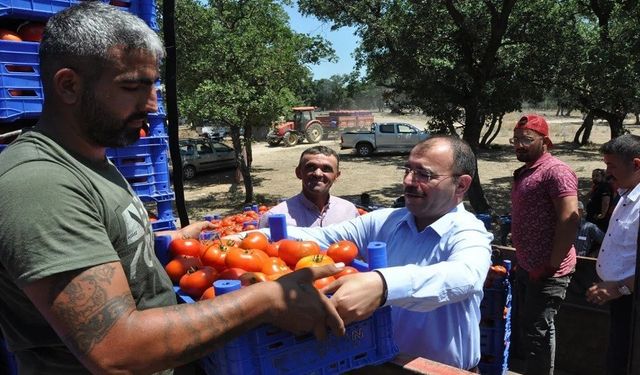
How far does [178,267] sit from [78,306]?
762 millimetres

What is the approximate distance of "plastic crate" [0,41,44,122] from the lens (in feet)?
8.11

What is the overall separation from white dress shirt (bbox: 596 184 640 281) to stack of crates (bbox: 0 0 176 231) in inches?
122

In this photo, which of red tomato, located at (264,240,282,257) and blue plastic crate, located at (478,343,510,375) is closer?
red tomato, located at (264,240,282,257)

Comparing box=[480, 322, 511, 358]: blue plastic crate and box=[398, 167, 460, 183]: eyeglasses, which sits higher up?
box=[398, 167, 460, 183]: eyeglasses

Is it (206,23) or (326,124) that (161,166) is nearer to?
(206,23)

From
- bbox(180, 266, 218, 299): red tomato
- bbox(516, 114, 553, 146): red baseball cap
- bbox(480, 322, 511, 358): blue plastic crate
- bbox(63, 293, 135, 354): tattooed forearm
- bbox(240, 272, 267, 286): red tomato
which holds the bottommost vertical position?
bbox(480, 322, 511, 358): blue plastic crate

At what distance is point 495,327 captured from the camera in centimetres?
322

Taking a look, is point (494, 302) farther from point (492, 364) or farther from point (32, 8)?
point (32, 8)

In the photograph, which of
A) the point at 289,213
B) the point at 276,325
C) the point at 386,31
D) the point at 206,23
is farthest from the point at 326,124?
the point at 276,325

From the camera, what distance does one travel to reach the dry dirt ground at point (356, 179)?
15.0m

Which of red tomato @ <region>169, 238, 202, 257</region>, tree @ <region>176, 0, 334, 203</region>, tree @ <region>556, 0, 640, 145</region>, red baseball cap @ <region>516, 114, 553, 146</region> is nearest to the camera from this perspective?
red tomato @ <region>169, 238, 202, 257</region>

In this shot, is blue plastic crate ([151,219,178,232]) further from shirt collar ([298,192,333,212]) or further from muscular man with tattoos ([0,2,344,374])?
muscular man with tattoos ([0,2,344,374])

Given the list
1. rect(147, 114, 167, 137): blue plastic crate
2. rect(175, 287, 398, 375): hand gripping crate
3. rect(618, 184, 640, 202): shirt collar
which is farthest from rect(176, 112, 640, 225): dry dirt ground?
rect(175, 287, 398, 375): hand gripping crate

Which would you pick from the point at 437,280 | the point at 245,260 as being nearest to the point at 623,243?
the point at 437,280
